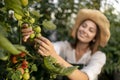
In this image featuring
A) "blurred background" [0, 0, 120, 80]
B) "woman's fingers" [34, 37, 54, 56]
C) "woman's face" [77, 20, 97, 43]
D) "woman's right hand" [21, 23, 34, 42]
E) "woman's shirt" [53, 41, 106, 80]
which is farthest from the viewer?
"blurred background" [0, 0, 120, 80]

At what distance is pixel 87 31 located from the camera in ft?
7.58

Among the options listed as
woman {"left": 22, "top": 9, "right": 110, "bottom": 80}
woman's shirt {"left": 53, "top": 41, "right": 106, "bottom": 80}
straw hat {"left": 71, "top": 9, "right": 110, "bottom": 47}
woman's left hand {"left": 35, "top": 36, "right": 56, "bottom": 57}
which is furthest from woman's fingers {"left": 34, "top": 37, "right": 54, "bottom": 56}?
straw hat {"left": 71, "top": 9, "right": 110, "bottom": 47}

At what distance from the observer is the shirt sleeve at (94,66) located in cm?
196

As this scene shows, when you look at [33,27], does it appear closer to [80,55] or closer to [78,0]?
[80,55]

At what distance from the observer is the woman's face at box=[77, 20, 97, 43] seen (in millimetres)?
2315

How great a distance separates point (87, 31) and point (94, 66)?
0.32 metres

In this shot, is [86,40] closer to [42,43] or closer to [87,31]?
[87,31]

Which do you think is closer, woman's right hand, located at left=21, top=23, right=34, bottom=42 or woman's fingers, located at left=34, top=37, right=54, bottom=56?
woman's right hand, located at left=21, top=23, right=34, bottom=42

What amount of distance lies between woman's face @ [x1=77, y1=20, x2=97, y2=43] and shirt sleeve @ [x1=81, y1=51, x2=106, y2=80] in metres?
0.12

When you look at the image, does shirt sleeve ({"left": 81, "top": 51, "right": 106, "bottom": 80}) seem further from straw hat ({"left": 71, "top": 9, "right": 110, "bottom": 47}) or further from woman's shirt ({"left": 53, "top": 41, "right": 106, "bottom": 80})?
straw hat ({"left": 71, "top": 9, "right": 110, "bottom": 47})

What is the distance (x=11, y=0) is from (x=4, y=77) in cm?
36

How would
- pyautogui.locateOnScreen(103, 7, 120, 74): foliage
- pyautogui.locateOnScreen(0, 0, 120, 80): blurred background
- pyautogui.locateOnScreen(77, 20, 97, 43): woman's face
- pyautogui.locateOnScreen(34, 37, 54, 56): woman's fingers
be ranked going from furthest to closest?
1. pyautogui.locateOnScreen(103, 7, 120, 74): foliage
2. pyautogui.locateOnScreen(0, 0, 120, 80): blurred background
3. pyautogui.locateOnScreen(77, 20, 97, 43): woman's face
4. pyautogui.locateOnScreen(34, 37, 54, 56): woman's fingers

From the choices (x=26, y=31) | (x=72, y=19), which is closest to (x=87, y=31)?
(x=72, y=19)

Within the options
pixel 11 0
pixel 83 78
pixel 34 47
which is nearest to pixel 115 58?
pixel 83 78
